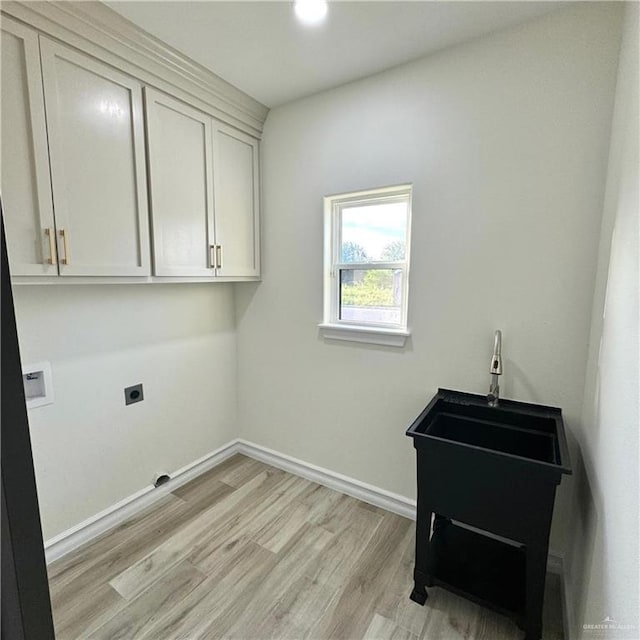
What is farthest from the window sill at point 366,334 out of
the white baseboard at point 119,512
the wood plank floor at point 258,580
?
the white baseboard at point 119,512

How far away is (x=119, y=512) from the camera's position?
2020 mm

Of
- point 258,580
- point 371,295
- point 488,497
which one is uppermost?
point 371,295

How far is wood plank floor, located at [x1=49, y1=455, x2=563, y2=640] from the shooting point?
1.43 metres

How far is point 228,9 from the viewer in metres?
1.45

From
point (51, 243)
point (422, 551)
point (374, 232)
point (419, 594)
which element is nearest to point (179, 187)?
point (51, 243)

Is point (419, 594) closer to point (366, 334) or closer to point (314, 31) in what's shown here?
point (366, 334)

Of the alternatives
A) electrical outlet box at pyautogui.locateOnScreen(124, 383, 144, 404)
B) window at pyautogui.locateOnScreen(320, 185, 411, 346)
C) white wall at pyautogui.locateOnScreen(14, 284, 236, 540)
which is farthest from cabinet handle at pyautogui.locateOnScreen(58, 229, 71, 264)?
window at pyautogui.locateOnScreen(320, 185, 411, 346)

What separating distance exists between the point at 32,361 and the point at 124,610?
1177 mm

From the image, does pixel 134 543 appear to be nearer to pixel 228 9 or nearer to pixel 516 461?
pixel 516 461

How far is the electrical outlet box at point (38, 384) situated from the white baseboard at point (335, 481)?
1.46 m

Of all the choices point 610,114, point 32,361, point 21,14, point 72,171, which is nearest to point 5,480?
point 32,361

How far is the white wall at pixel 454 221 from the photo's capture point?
1488 mm

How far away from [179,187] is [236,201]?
42cm

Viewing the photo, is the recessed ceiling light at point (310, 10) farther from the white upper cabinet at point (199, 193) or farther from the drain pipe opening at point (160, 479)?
the drain pipe opening at point (160, 479)
